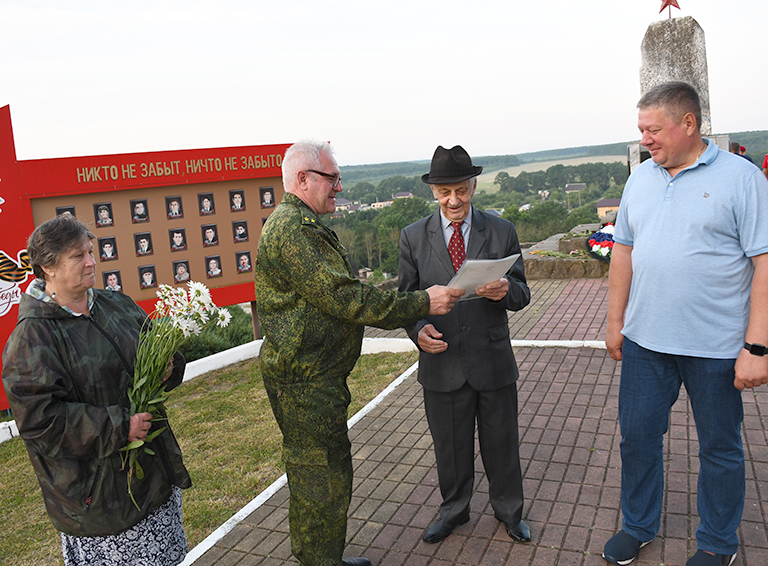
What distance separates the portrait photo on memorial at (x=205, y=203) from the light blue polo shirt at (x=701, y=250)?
5.72 m

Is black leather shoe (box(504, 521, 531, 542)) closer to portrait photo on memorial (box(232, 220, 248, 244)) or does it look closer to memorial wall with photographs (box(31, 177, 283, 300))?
memorial wall with photographs (box(31, 177, 283, 300))

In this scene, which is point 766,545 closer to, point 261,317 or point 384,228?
point 261,317

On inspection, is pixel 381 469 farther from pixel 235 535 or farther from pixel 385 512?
pixel 235 535

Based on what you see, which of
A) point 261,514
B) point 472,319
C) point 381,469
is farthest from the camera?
point 381,469

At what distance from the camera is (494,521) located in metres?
3.40

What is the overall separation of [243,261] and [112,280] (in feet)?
5.13

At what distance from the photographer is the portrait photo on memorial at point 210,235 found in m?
7.41

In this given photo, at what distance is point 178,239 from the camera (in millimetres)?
7238

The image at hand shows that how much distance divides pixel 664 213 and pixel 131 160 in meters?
5.89

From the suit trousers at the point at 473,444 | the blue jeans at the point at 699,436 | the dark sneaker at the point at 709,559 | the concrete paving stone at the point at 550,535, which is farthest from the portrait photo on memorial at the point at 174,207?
the dark sneaker at the point at 709,559

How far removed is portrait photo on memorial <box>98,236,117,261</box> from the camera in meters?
6.78

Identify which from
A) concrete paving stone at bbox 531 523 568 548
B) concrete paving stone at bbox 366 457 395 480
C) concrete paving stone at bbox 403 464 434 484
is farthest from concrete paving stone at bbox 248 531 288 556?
concrete paving stone at bbox 531 523 568 548

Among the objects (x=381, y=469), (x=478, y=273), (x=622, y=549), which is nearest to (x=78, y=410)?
(x=478, y=273)

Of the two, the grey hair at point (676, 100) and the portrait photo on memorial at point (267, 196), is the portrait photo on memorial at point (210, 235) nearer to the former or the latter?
the portrait photo on memorial at point (267, 196)
